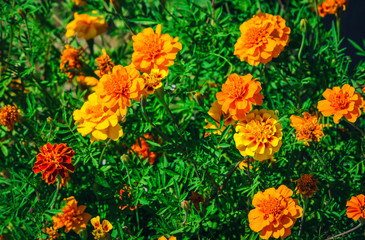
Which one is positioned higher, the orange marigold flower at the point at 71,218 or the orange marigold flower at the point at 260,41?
the orange marigold flower at the point at 260,41

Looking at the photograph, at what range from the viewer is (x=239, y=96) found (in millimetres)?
1045

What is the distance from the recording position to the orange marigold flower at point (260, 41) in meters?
1.19

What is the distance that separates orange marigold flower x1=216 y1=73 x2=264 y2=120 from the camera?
104 centimetres

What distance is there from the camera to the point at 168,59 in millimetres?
1180

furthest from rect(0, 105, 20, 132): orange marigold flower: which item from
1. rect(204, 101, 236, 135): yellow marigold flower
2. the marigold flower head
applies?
the marigold flower head

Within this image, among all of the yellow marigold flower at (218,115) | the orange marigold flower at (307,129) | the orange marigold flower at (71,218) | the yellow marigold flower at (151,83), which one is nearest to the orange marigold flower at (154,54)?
the yellow marigold flower at (151,83)

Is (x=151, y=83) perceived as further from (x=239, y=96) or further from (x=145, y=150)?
(x=145, y=150)

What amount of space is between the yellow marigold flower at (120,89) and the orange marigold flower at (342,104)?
58cm

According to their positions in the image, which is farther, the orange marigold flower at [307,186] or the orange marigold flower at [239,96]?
the orange marigold flower at [307,186]

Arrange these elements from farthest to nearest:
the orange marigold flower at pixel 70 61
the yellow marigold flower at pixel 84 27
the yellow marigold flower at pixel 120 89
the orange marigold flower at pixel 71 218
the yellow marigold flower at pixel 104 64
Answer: the yellow marigold flower at pixel 84 27 < the orange marigold flower at pixel 70 61 < the yellow marigold flower at pixel 104 64 < the orange marigold flower at pixel 71 218 < the yellow marigold flower at pixel 120 89

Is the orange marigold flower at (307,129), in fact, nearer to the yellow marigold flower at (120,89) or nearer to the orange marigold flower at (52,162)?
the yellow marigold flower at (120,89)

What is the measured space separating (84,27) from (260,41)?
1037 mm

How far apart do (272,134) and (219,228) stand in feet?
2.05

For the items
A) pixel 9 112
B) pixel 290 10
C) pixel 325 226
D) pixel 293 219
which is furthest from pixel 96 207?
pixel 290 10
